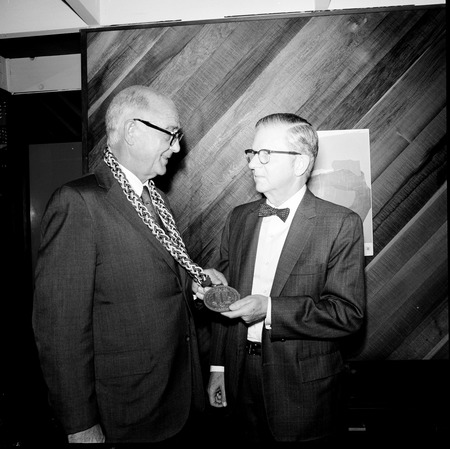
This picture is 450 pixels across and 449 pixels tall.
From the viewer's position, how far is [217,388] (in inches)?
81.8

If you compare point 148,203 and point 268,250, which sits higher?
point 148,203

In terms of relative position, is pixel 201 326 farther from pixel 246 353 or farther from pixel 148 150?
pixel 148 150

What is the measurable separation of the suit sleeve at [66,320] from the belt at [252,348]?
0.79 m

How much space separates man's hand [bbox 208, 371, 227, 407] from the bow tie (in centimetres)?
98

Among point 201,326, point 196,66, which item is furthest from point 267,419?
point 196,66

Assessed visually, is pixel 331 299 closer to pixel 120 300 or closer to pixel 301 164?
pixel 301 164

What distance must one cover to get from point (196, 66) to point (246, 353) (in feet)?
7.75

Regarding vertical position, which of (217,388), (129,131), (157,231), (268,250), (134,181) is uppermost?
(129,131)

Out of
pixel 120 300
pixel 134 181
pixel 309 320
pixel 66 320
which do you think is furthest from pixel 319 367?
pixel 134 181

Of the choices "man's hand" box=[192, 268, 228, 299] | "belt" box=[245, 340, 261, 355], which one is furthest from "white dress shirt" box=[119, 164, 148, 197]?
"belt" box=[245, 340, 261, 355]

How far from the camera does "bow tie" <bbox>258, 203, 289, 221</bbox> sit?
6.41 ft

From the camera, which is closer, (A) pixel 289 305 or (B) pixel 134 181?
(A) pixel 289 305

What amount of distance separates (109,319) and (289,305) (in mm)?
867

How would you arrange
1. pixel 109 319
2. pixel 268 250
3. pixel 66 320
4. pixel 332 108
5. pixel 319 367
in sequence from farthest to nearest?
pixel 332 108 → pixel 268 250 → pixel 319 367 → pixel 109 319 → pixel 66 320
